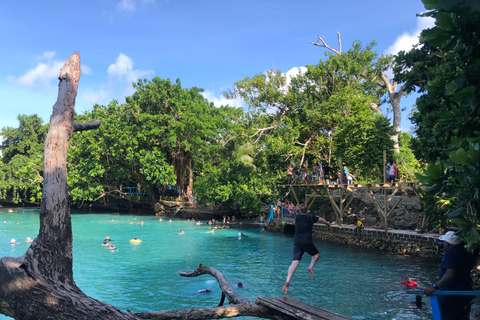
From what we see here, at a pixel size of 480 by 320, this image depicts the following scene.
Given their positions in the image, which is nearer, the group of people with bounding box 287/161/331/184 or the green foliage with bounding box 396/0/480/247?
the green foliage with bounding box 396/0/480/247

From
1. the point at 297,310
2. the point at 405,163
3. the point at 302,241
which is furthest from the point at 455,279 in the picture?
the point at 405,163

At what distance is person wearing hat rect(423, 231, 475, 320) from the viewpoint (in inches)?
177

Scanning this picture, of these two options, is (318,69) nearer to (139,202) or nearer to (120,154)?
(120,154)

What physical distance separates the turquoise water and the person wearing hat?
5.91 m

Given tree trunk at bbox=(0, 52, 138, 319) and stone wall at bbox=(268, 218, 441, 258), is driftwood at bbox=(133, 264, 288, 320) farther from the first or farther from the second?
stone wall at bbox=(268, 218, 441, 258)

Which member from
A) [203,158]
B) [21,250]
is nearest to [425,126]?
[21,250]

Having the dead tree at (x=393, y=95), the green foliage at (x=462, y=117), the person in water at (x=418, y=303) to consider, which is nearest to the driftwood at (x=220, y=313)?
the green foliage at (x=462, y=117)

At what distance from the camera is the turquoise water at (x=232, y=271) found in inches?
444

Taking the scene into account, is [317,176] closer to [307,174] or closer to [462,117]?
[307,174]

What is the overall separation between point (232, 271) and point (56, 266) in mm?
12066

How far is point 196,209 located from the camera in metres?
37.5

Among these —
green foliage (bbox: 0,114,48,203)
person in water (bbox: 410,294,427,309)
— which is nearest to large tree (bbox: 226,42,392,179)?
person in water (bbox: 410,294,427,309)

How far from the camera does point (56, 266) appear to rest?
4.15m

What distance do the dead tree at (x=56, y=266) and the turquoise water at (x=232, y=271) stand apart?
22.9 feet
